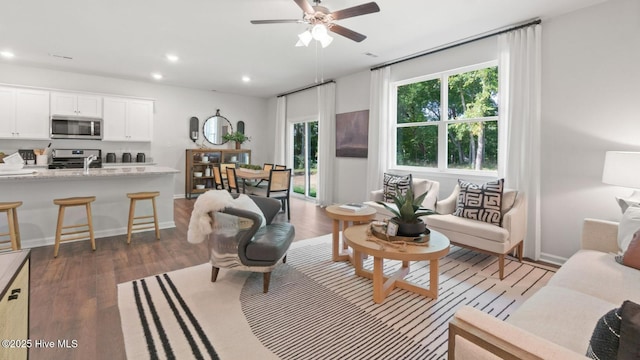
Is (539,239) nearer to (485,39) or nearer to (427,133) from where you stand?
(427,133)

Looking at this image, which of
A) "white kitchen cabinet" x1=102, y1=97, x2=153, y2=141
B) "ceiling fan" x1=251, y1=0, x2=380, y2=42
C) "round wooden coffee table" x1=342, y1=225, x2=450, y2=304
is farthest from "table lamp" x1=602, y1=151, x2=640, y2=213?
"white kitchen cabinet" x1=102, y1=97, x2=153, y2=141

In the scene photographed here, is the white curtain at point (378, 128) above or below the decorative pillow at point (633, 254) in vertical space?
above

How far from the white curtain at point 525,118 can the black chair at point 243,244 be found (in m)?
2.87

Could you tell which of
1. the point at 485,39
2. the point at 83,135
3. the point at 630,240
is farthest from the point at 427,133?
the point at 83,135

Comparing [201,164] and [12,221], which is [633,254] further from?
[201,164]

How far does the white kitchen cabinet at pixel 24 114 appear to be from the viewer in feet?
17.0

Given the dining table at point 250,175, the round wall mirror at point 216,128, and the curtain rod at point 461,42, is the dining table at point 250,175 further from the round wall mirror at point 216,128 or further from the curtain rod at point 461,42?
the round wall mirror at point 216,128

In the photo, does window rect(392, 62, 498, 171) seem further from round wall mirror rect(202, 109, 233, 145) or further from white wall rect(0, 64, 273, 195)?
round wall mirror rect(202, 109, 233, 145)

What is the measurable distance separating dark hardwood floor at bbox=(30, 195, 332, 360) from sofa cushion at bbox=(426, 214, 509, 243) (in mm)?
1641

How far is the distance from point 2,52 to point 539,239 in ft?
26.5

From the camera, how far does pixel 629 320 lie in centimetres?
77

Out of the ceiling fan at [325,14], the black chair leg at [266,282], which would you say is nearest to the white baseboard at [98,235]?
the black chair leg at [266,282]

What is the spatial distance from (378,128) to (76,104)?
19.1ft

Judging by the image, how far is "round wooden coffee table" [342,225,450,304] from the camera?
217 cm
